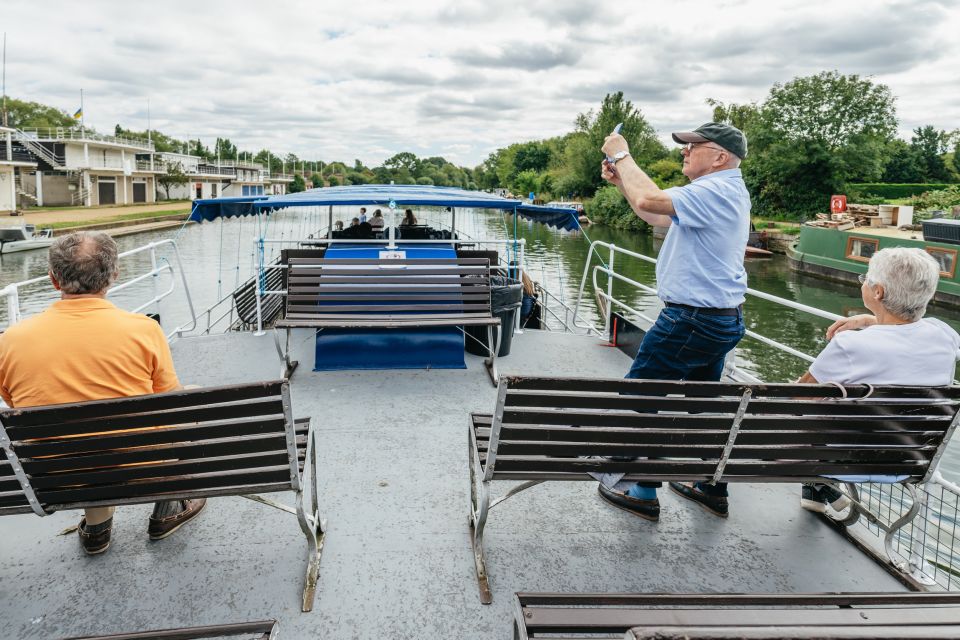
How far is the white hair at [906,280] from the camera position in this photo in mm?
2441

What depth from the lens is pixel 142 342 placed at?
257cm

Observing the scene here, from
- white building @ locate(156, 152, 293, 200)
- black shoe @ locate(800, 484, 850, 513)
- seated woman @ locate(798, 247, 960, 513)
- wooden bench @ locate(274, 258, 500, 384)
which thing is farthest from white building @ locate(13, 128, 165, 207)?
seated woman @ locate(798, 247, 960, 513)

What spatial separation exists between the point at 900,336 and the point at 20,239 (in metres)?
36.8

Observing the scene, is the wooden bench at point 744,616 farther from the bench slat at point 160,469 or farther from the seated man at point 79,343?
the seated man at point 79,343

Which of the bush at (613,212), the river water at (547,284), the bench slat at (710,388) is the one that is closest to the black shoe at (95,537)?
the bench slat at (710,388)

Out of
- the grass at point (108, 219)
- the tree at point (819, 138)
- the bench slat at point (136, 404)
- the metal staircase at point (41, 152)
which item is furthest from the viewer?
the metal staircase at point (41, 152)

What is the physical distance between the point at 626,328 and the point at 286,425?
15.2 feet

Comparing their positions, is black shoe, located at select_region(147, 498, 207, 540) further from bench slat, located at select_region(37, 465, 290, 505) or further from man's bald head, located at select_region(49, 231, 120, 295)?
man's bald head, located at select_region(49, 231, 120, 295)

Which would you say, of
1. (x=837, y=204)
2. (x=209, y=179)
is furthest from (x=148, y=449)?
(x=209, y=179)

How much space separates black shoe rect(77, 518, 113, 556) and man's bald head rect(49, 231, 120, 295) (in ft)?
3.53

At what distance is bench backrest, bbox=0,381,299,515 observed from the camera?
215 centimetres

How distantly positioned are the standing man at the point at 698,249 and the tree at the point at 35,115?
103m

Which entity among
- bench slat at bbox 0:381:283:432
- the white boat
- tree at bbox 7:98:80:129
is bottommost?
the white boat

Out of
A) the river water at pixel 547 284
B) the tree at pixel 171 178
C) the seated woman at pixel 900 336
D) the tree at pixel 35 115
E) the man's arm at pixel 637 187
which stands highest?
the tree at pixel 35 115
